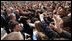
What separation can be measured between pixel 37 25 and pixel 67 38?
1.99 feet

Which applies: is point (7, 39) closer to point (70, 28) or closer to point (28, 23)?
point (28, 23)

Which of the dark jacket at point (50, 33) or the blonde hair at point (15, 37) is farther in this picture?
the dark jacket at point (50, 33)

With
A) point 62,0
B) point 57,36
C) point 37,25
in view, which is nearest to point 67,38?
point 57,36

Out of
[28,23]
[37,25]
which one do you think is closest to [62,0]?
[28,23]

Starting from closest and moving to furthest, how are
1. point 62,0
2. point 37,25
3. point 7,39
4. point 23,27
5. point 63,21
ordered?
1. point 7,39
2. point 37,25
3. point 63,21
4. point 23,27
5. point 62,0

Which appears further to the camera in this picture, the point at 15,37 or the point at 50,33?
the point at 50,33

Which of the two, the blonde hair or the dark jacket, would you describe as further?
the dark jacket

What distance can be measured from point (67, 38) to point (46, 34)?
0.38 m

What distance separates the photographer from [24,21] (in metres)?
3.94

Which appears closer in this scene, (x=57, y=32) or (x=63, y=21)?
(x=57, y=32)

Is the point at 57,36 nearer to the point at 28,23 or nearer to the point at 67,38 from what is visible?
the point at 67,38

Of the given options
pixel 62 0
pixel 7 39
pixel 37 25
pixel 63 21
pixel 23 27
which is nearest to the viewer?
pixel 7 39

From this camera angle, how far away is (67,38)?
3148mm

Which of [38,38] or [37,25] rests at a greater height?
[37,25]
